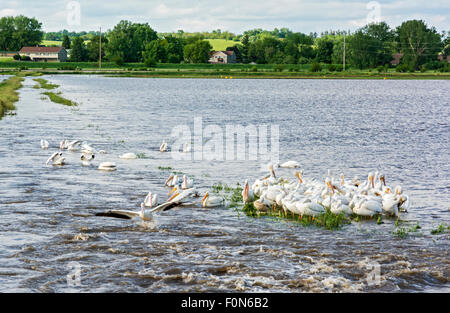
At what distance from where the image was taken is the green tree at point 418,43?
172m

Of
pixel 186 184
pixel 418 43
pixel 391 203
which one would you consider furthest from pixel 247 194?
pixel 418 43

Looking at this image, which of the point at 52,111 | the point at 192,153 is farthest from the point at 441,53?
the point at 192,153

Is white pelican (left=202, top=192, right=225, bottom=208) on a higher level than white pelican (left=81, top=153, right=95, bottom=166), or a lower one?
lower

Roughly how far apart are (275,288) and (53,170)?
45.8ft

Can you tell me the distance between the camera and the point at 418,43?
17388 cm

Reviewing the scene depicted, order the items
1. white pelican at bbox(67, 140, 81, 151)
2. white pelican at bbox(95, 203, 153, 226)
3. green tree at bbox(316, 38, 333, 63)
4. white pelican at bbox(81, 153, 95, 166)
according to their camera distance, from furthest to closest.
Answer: green tree at bbox(316, 38, 333, 63), white pelican at bbox(67, 140, 81, 151), white pelican at bbox(81, 153, 95, 166), white pelican at bbox(95, 203, 153, 226)

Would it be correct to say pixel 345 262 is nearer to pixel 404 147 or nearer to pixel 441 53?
pixel 404 147

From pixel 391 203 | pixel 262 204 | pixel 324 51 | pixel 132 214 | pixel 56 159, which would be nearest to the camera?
pixel 132 214

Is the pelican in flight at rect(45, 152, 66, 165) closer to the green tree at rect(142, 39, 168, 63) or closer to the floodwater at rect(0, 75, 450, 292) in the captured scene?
the floodwater at rect(0, 75, 450, 292)

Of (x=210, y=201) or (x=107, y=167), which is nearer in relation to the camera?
(x=210, y=201)

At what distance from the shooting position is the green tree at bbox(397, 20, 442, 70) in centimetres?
17188

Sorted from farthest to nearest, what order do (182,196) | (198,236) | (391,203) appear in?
(182,196) → (391,203) → (198,236)

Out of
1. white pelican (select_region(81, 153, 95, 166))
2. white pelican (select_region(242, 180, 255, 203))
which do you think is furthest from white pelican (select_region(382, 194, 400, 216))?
white pelican (select_region(81, 153, 95, 166))

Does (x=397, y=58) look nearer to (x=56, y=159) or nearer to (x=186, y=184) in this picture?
(x=56, y=159)
